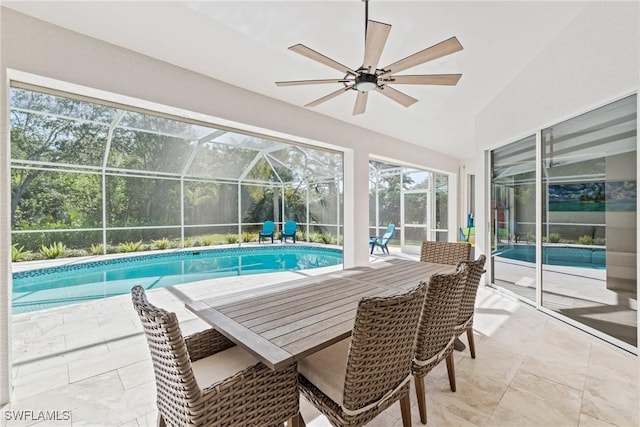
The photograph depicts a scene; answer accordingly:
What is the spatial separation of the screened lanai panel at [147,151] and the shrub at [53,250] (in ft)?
6.59

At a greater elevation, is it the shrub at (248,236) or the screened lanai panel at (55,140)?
the screened lanai panel at (55,140)

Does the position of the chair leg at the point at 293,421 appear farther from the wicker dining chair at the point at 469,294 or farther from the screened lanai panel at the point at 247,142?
the screened lanai panel at the point at 247,142

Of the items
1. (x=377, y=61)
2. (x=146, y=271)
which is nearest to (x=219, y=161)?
(x=146, y=271)

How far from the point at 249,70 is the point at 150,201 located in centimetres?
591

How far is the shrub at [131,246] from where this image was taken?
7082 millimetres

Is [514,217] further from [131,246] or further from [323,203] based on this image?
[131,246]

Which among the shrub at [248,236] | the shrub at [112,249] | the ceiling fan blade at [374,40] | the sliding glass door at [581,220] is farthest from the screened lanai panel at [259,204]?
the ceiling fan blade at [374,40]

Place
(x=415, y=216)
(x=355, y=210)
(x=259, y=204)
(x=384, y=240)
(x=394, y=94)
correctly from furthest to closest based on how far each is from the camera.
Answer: (x=259, y=204) < (x=415, y=216) < (x=384, y=240) < (x=355, y=210) < (x=394, y=94)

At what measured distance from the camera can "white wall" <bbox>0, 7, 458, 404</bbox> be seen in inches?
79.0

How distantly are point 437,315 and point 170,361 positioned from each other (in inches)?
57.4

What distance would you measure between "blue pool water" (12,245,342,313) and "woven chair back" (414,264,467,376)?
4.94 metres

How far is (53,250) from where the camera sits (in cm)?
607

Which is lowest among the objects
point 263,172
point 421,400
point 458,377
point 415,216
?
point 458,377

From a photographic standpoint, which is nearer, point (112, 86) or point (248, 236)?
point (112, 86)
